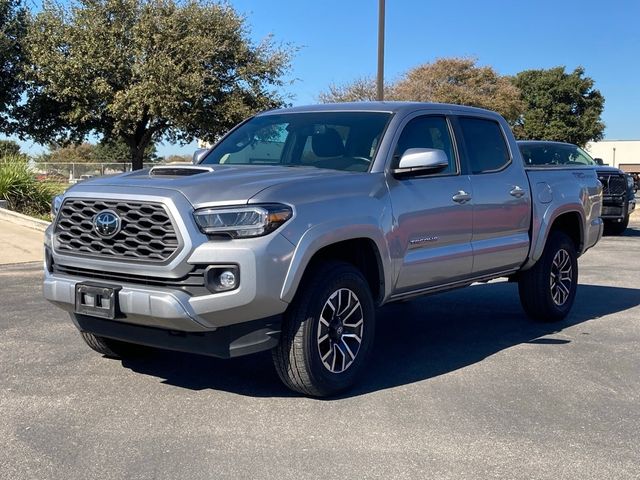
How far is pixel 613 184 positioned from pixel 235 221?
45.1ft

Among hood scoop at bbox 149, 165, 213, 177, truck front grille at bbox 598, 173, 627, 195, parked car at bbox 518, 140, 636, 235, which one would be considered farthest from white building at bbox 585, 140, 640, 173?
hood scoop at bbox 149, 165, 213, 177

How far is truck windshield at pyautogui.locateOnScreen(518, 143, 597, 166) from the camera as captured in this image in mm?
14656

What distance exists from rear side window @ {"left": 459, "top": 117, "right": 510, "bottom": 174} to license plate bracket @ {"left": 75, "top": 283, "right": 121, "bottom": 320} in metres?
3.20

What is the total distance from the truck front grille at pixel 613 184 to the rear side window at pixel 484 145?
33.4ft

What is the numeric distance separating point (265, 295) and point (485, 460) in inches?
58.4

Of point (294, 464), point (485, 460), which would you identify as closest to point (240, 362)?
point (294, 464)

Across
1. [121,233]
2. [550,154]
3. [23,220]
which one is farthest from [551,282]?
[23,220]

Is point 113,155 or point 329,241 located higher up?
point 113,155

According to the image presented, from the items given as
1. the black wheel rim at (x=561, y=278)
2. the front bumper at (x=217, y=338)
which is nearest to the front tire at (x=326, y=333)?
the front bumper at (x=217, y=338)

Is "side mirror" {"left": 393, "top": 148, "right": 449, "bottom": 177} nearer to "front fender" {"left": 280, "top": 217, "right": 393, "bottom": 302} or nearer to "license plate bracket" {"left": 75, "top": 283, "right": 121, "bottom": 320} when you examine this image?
"front fender" {"left": 280, "top": 217, "right": 393, "bottom": 302}

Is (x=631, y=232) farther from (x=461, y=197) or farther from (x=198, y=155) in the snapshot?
(x=198, y=155)

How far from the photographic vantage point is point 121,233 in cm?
434

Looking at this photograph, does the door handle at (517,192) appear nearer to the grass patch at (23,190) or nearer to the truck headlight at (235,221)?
the truck headlight at (235,221)

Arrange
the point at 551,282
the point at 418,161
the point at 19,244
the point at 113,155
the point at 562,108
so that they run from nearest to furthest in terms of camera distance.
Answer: the point at 418,161
the point at 551,282
the point at 19,244
the point at 562,108
the point at 113,155
